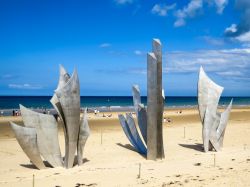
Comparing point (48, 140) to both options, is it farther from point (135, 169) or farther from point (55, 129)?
point (135, 169)

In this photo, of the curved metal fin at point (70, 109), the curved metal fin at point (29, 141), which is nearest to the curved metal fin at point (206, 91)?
the curved metal fin at point (70, 109)

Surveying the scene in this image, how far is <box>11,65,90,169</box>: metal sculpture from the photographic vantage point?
12.7 metres

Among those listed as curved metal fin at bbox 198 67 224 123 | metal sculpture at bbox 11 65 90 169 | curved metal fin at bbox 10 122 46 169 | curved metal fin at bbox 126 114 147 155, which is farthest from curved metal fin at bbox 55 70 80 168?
curved metal fin at bbox 198 67 224 123

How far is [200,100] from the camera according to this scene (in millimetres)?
16312

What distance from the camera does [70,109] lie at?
12.9 meters

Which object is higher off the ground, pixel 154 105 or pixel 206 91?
pixel 206 91

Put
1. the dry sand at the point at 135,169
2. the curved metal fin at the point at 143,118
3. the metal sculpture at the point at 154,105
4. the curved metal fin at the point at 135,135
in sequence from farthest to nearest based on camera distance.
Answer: the curved metal fin at the point at 135,135
the curved metal fin at the point at 143,118
the metal sculpture at the point at 154,105
the dry sand at the point at 135,169

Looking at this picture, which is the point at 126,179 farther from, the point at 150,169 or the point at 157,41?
the point at 157,41

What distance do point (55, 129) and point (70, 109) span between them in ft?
3.34

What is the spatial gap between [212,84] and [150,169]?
17.9 feet

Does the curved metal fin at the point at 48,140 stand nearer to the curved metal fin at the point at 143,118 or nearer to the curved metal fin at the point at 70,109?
the curved metal fin at the point at 70,109

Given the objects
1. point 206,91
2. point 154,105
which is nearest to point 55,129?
point 154,105

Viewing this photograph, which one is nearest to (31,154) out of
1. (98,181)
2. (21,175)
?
(21,175)

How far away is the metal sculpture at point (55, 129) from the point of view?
12672 mm
